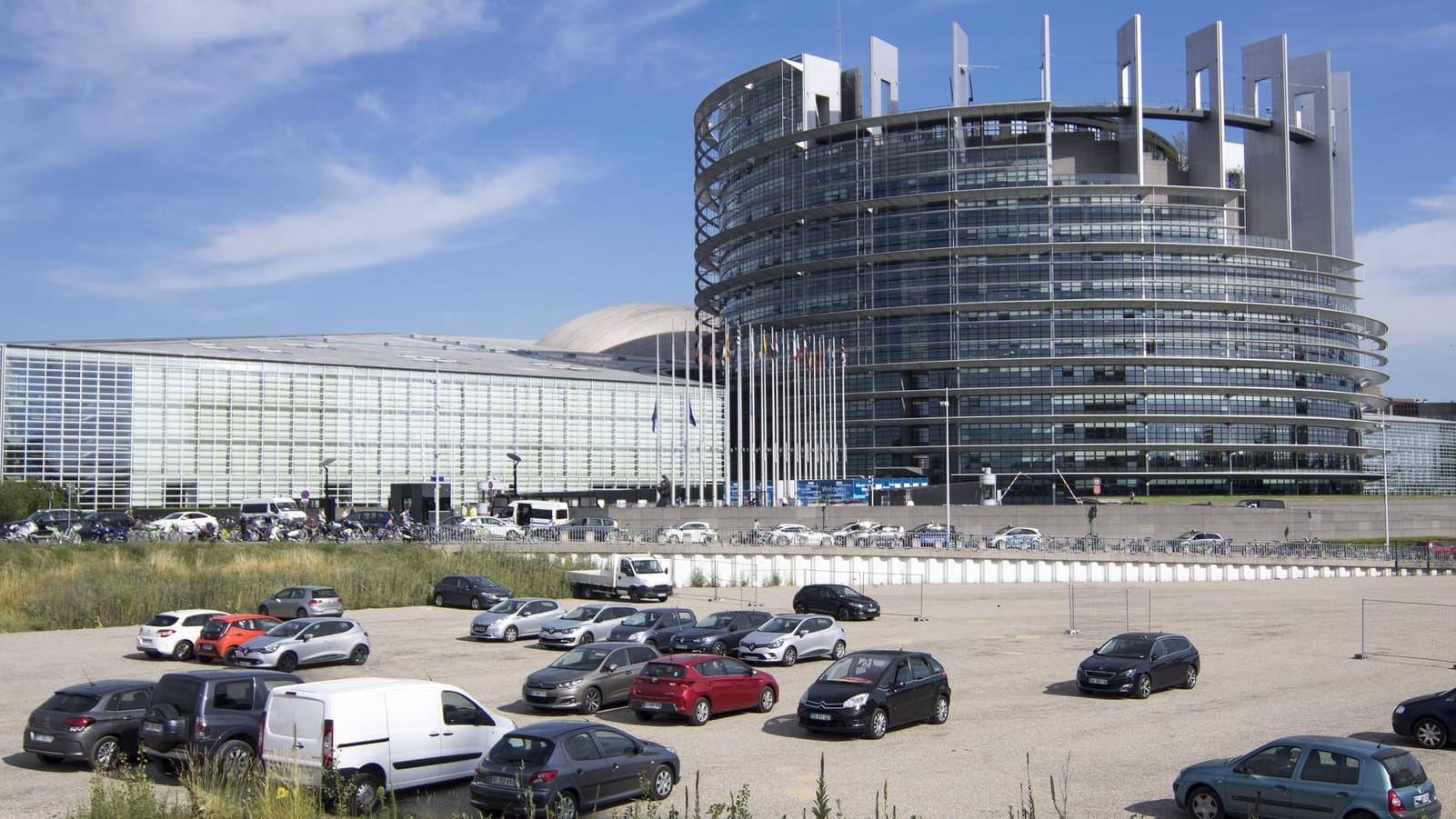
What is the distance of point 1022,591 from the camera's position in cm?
6066

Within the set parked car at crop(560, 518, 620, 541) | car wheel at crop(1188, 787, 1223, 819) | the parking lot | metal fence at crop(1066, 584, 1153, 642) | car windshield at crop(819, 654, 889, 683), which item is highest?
parked car at crop(560, 518, 620, 541)

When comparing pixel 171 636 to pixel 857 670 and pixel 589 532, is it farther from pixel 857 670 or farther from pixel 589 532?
pixel 589 532

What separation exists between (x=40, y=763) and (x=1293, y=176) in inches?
5649

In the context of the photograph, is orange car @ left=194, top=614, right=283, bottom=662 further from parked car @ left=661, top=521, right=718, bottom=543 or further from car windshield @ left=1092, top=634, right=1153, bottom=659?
parked car @ left=661, top=521, right=718, bottom=543

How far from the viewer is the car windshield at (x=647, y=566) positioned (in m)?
50.9

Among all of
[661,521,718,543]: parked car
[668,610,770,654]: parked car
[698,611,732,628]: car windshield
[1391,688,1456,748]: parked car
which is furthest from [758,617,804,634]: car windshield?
[661,521,718,543]: parked car

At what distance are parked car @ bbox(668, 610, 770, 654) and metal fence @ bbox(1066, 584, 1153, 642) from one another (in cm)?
1033

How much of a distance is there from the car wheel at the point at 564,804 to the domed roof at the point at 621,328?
5424 inches

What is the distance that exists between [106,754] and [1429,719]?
2257cm

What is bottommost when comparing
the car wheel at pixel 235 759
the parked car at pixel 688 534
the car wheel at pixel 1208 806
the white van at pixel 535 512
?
the car wheel at pixel 1208 806

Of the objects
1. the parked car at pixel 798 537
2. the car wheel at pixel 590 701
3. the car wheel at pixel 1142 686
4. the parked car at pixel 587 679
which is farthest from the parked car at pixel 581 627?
the parked car at pixel 798 537

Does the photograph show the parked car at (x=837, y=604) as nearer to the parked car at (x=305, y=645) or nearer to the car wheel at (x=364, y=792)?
the parked car at (x=305, y=645)

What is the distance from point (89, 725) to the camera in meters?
20.3

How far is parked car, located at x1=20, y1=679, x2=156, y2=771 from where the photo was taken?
20.2 metres
